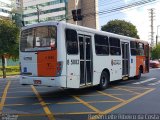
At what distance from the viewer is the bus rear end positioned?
12.2 metres

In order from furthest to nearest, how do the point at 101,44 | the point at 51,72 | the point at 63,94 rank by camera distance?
the point at 101,44
the point at 63,94
the point at 51,72

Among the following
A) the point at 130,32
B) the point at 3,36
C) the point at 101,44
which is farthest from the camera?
the point at 130,32

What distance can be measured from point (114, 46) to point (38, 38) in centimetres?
514

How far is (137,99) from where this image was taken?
485 inches

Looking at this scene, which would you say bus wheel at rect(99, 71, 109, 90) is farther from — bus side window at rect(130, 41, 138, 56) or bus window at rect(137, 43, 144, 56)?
bus window at rect(137, 43, 144, 56)

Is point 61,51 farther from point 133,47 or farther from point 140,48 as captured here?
point 140,48

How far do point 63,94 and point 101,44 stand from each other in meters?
3.06

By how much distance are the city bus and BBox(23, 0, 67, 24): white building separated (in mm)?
88763

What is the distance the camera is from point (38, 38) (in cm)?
1289

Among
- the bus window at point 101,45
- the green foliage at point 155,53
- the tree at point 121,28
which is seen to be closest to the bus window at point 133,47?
the bus window at point 101,45

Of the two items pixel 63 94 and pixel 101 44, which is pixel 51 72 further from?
pixel 101 44

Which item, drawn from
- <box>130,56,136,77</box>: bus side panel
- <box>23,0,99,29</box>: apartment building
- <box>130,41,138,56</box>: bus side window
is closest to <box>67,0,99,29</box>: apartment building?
<box>23,0,99,29</box>: apartment building

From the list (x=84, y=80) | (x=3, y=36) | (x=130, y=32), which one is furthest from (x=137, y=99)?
(x=130, y=32)

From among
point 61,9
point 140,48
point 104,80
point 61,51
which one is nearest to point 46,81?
point 61,51
